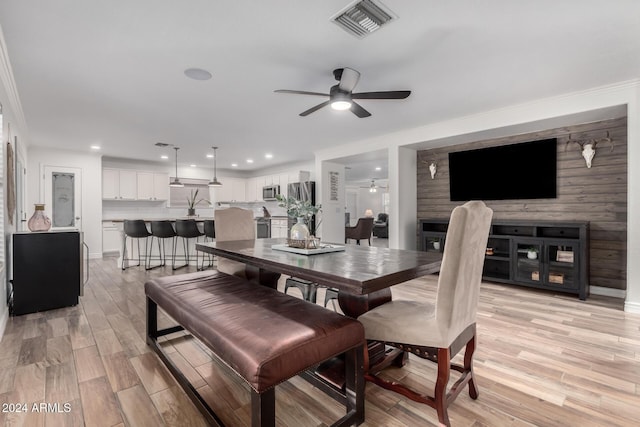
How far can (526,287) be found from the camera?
13.7 feet

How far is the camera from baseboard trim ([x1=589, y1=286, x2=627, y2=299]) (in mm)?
3686

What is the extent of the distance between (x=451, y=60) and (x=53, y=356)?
383cm

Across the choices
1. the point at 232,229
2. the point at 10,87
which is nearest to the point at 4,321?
the point at 232,229

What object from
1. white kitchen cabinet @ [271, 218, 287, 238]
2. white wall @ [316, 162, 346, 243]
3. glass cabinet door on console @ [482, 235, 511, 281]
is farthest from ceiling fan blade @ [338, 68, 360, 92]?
white kitchen cabinet @ [271, 218, 287, 238]

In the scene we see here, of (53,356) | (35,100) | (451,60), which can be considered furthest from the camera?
(35,100)

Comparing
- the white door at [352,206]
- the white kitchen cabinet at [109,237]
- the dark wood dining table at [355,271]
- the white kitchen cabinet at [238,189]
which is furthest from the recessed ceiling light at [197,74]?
the white door at [352,206]

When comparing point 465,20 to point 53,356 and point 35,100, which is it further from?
point 35,100

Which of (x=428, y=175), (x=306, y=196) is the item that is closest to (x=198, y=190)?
(x=306, y=196)

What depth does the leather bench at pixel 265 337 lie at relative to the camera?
118 centimetres

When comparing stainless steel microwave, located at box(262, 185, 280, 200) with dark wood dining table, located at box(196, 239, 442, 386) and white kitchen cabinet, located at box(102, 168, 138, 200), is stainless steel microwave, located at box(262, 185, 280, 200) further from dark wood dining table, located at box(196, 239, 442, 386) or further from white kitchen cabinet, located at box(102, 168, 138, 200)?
dark wood dining table, located at box(196, 239, 442, 386)

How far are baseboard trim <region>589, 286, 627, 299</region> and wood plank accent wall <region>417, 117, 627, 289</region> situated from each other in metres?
0.05

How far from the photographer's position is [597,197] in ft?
12.6

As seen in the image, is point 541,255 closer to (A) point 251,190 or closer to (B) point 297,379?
(B) point 297,379

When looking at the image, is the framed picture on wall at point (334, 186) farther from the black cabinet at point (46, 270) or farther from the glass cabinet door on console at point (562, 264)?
the black cabinet at point (46, 270)
